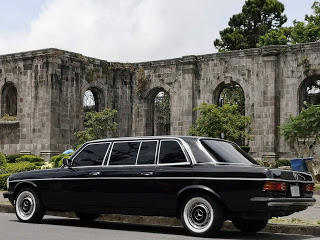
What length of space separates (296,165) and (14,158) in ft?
47.8

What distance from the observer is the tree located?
56.0m

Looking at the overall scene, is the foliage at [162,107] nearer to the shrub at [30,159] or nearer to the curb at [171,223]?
the shrub at [30,159]

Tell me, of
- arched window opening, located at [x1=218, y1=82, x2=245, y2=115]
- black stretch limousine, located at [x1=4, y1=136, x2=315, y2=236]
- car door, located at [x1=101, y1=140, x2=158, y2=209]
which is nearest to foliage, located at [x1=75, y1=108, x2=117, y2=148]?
arched window opening, located at [x1=218, y1=82, x2=245, y2=115]

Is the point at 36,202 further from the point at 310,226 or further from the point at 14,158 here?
the point at 14,158

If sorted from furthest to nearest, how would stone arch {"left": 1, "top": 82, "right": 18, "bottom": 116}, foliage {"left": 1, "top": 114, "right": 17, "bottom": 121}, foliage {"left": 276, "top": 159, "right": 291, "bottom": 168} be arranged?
stone arch {"left": 1, "top": 82, "right": 18, "bottom": 116} < foliage {"left": 1, "top": 114, "right": 17, "bottom": 121} < foliage {"left": 276, "top": 159, "right": 291, "bottom": 168}

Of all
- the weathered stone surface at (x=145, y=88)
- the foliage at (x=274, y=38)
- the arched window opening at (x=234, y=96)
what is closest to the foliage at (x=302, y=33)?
the foliage at (x=274, y=38)

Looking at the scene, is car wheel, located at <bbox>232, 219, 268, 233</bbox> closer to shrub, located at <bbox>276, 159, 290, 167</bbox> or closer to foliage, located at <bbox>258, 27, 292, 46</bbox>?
shrub, located at <bbox>276, 159, 290, 167</bbox>

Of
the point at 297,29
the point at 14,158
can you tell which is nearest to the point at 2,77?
the point at 14,158

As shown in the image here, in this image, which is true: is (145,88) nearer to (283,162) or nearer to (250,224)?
(283,162)

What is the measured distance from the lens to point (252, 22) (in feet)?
187

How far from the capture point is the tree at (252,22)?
56.0 meters

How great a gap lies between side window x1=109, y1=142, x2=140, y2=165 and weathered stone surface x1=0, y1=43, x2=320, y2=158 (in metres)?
20.0

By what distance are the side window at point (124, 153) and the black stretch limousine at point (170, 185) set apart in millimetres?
19

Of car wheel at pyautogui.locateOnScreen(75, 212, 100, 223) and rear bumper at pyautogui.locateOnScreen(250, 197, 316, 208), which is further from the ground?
rear bumper at pyautogui.locateOnScreen(250, 197, 316, 208)
